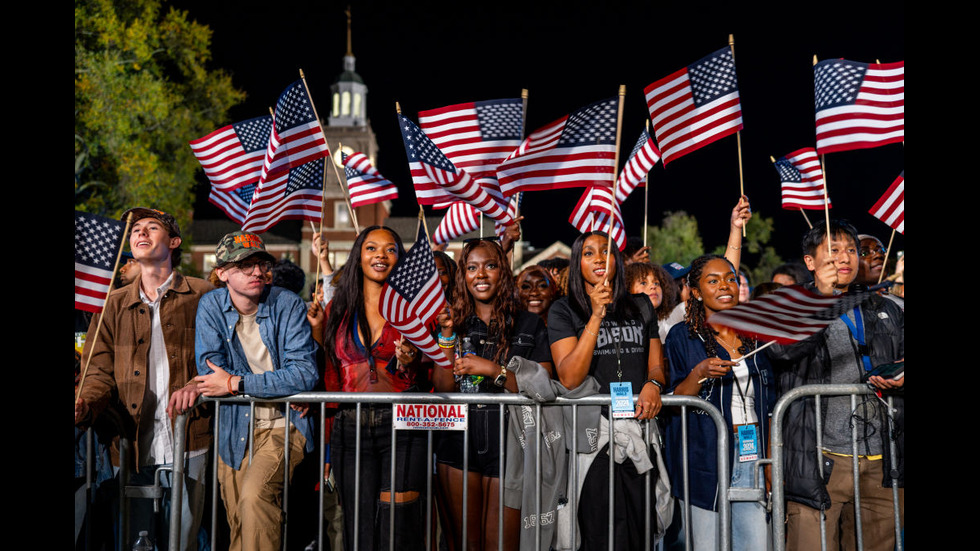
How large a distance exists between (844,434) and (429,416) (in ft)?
7.97

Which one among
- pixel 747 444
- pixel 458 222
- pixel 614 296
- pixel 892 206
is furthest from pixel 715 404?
pixel 458 222

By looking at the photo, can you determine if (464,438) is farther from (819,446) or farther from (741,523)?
(819,446)

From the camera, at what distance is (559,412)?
4645mm

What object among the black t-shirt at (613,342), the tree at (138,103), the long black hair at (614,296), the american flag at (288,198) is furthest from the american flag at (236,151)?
the tree at (138,103)

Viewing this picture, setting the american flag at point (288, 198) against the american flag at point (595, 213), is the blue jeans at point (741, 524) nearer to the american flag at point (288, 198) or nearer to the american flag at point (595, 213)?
the american flag at point (595, 213)

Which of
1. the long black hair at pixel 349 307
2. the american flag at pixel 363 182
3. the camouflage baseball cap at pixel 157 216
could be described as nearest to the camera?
the long black hair at pixel 349 307

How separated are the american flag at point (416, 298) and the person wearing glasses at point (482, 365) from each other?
14cm

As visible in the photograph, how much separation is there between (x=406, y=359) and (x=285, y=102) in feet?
9.26

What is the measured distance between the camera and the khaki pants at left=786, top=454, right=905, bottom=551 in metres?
4.55

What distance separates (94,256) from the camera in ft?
15.8

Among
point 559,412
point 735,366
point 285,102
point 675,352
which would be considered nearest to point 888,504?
point 735,366

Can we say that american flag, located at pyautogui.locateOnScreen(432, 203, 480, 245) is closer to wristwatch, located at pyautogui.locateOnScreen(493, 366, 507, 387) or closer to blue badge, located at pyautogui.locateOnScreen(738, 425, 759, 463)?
wristwatch, located at pyautogui.locateOnScreen(493, 366, 507, 387)

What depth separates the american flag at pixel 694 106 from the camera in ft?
19.8

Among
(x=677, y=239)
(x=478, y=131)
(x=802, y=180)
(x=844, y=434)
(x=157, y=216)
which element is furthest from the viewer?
(x=677, y=239)
